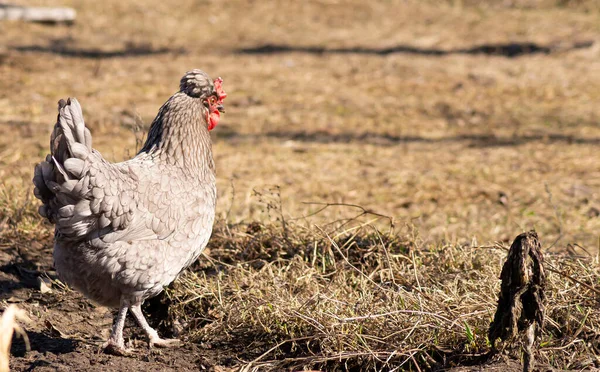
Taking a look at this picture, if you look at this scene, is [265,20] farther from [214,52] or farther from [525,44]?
[525,44]

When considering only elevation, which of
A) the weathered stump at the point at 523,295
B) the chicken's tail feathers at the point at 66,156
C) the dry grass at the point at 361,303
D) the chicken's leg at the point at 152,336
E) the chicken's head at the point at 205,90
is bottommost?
the chicken's leg at the point at 152,336

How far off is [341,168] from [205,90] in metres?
2.91

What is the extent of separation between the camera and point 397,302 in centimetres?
339

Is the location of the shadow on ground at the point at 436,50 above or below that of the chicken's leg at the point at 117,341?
above

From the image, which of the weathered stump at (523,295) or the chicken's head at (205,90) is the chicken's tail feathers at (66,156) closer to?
the chicken's head at (205,90)

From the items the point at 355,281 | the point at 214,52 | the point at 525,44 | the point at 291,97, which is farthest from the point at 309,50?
the point at 355,281

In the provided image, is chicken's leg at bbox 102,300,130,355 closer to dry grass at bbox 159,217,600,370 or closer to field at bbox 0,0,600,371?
field at bbox 0,0,600,371

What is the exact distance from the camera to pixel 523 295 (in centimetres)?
279

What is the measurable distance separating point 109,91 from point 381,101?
322 centimetres

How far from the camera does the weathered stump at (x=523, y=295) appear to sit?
2705 millimetres

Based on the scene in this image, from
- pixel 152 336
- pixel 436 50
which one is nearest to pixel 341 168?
pixel 152 336

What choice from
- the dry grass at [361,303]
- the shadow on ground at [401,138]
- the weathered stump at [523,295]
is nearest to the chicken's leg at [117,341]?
the dry grass at [361,303]

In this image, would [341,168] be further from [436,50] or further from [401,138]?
[436,50]

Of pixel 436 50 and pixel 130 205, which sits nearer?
pixel 130 205
